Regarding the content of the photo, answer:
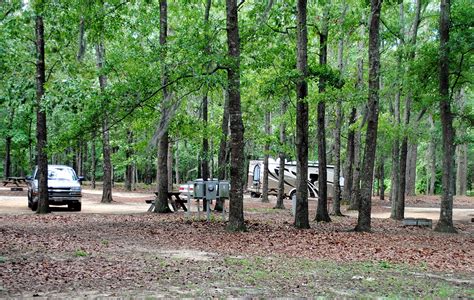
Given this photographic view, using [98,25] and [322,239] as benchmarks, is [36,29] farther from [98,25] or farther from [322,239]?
[322,239]

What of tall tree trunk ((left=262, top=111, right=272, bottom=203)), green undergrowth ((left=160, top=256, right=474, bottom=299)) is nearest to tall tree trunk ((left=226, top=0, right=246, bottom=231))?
green undergrowth ((left=160, top=256, right=474, bottom=299))

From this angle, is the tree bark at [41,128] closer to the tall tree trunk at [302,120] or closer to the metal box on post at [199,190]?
the metal box on post at [199,190]

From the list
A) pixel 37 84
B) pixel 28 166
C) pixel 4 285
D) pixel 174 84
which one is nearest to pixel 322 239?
pixel 174 84

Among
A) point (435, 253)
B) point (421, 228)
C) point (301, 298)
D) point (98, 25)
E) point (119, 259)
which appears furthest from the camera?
point (421, 228)

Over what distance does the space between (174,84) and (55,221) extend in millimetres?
5786

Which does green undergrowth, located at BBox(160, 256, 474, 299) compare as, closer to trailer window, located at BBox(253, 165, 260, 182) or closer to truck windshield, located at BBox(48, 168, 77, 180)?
truck windshield, located at BBox(48, 168, 77, 180)

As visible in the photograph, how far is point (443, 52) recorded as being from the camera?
1410 cm

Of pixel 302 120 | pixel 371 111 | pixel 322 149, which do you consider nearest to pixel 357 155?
pixel 322 149

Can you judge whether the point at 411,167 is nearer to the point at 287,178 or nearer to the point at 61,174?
the point at 287,178

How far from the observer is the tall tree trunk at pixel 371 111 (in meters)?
13.0

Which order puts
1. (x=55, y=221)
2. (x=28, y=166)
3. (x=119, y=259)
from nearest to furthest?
(x=119, y=259), (x=55, y=221), (x=28, y=166)

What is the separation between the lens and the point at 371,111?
43.6 feet

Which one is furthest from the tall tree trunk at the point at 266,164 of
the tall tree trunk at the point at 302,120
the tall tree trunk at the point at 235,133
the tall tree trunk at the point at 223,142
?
the tall tree trunk at the point at 235,133

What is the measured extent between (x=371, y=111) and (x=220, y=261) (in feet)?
22.8
